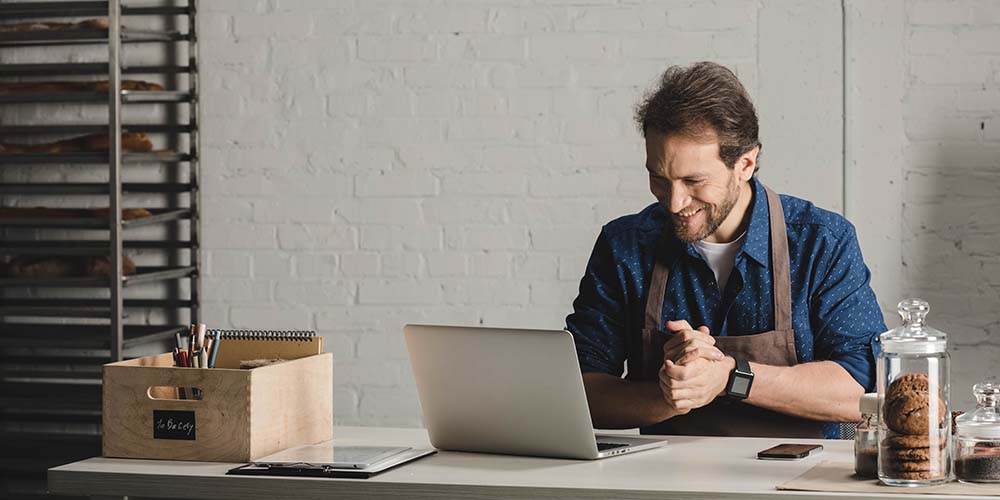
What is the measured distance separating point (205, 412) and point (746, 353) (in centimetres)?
117

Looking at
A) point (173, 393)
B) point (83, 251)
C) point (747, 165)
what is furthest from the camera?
point (83, 251)

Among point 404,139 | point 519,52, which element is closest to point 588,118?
point 519,52

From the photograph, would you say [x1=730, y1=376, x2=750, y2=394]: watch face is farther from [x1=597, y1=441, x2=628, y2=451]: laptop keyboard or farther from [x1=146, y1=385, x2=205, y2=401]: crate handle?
[x1=146, y1=385, x2=205, y2=401]: crate handle

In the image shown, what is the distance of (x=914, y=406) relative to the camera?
Result: 1.76m

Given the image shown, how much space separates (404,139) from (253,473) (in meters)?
2.07

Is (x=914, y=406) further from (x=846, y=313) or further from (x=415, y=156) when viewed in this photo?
(x=415, y=156)

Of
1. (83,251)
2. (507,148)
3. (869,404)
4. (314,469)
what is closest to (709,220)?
(869,404)

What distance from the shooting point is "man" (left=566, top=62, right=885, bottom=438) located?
8.35 ft

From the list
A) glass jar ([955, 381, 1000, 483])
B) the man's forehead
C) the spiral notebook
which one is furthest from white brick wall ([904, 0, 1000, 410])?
the spiral notebook

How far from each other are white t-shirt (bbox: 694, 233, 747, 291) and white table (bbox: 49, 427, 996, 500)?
0.65 metres

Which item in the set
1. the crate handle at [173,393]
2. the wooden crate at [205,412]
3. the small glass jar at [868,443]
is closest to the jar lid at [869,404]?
the small glass jar at [868,443]

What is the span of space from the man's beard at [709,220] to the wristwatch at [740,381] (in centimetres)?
37

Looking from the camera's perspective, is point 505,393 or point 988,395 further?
point 505,393

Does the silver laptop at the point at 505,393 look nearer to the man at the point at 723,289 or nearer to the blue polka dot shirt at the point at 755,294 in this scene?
the man at the point at 723,289
